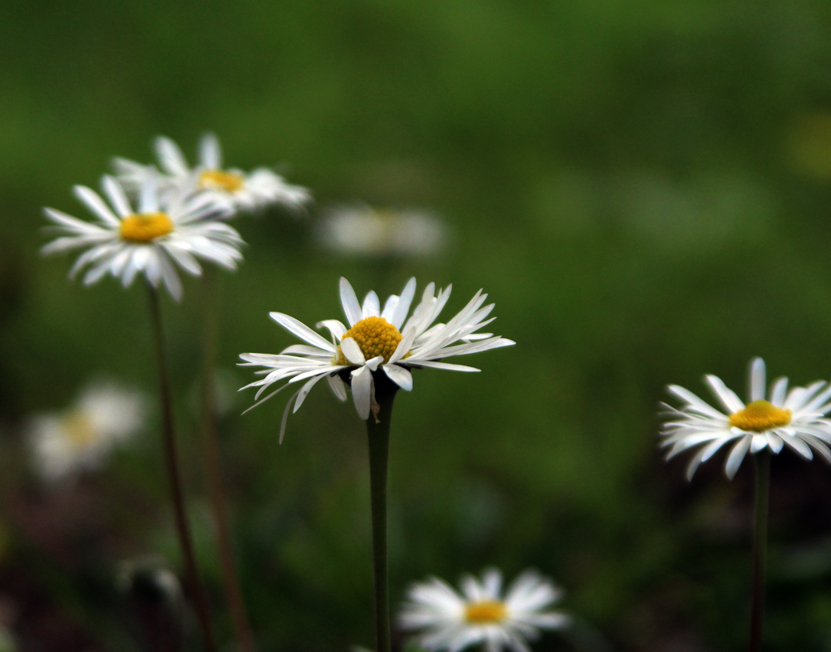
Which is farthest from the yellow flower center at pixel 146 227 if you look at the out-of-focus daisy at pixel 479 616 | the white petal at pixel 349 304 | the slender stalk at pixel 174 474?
the out-of-focus daisy at pixel 479 616

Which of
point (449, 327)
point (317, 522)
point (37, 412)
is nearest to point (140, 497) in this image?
point (37, 412)

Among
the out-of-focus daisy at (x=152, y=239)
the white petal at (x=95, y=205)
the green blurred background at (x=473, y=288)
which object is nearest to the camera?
the out-of-focus daisy at (x=152, y=239)

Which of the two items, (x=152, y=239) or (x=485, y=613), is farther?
(x=485, y=613)

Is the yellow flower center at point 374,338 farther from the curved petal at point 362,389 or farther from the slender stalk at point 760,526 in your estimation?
the slender stalk at point 760,526

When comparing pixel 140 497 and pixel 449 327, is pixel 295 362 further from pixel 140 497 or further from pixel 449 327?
pixel 140 497

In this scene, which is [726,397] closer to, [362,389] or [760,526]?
[760,526]

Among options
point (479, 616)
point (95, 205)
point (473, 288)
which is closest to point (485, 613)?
point (479, 616)
